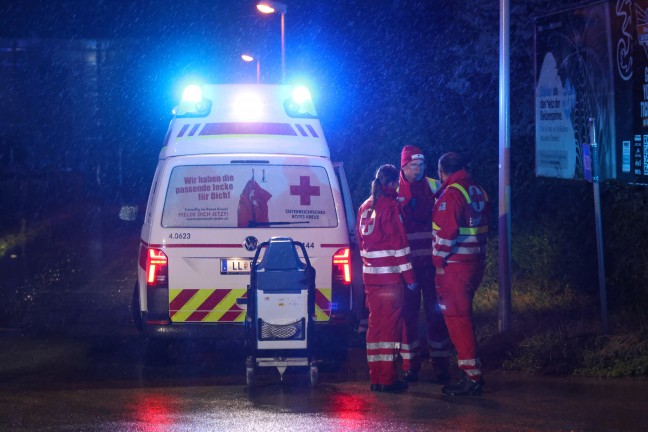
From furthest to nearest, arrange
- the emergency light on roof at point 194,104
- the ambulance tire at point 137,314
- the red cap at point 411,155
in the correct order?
1. the emergency light on roof at point 194,104
2. the ambulance tire at point 137,314
3. the red cap at point 411,155

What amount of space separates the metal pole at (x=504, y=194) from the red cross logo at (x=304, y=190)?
Answer: 1.98m

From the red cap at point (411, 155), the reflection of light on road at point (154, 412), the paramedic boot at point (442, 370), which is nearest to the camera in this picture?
the reflection of light on road at point (154, 412)

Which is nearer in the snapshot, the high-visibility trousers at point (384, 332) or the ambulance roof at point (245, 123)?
the high-visibility trousers at point (384, 332)

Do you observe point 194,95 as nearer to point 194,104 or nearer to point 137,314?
point 194,104

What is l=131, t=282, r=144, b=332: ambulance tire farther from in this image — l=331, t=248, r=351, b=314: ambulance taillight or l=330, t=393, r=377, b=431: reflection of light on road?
l=330, t=393, r=377, b=431: reflection of light on road

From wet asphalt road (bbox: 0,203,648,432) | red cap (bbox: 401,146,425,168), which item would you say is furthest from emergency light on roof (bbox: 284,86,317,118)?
wet asphalt road (bbox: 0,203,648,432)

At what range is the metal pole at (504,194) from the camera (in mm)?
9930

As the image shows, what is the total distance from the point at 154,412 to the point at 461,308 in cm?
245

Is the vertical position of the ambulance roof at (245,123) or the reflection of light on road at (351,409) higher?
the ambulance roof at (245,123)

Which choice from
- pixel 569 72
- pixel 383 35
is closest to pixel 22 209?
pixel 383 35

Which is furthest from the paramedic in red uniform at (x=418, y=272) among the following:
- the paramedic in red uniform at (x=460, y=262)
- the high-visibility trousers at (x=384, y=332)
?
the paramedic in red uniform at (x=460, y=262)

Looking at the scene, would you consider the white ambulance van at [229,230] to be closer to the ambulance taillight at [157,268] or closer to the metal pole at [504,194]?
the ambulance taillight at [157,268]

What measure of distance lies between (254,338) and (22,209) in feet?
82.9

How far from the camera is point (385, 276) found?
8.26 meters
